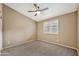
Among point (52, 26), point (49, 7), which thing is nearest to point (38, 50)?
point (52, 26)

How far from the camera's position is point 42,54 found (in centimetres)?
189

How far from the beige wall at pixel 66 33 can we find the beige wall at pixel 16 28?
0.74ft

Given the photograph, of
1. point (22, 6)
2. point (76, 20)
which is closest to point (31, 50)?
point (22, 6)

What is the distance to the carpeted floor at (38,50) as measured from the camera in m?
1.88

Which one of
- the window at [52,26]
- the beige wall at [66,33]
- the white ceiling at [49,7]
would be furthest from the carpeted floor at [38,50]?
the white ceiling at [49,7]

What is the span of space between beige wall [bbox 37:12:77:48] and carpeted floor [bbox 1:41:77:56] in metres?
0.11

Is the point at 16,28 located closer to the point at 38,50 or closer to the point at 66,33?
the point at 38,50

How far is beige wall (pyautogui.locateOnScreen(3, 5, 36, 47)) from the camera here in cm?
192

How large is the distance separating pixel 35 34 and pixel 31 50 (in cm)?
35

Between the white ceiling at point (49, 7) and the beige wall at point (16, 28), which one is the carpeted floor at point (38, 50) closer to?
the beige wall at point (16, 28)

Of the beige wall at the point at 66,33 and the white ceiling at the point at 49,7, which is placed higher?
the white ceiling at the point at 49,7

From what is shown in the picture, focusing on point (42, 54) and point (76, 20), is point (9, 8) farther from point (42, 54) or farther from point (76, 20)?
point (76, 20)

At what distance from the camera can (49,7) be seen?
75.0 inches

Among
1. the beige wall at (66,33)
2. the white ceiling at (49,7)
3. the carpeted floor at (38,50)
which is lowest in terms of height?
the carpeted floor at (38,50)
